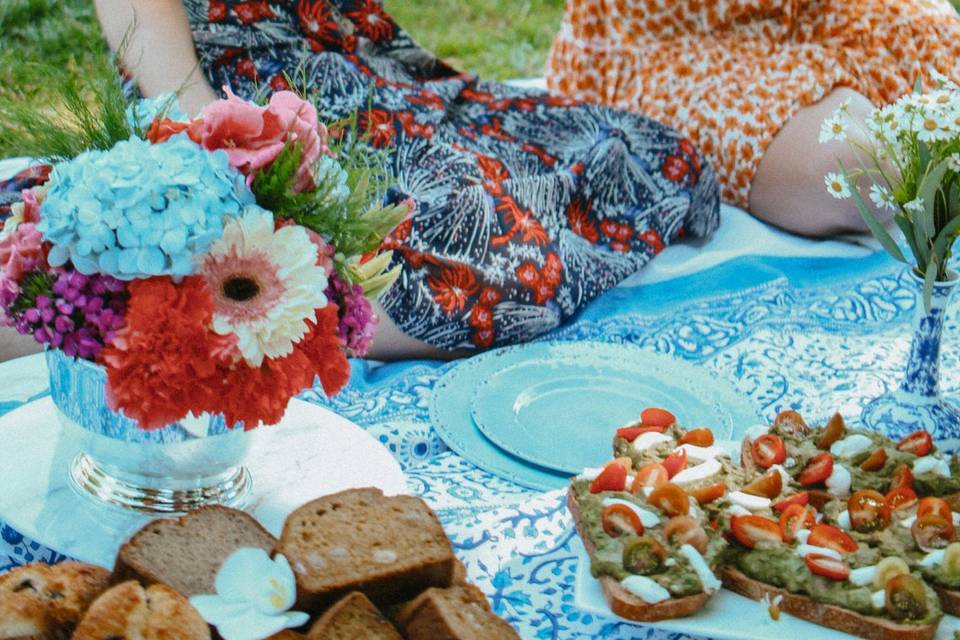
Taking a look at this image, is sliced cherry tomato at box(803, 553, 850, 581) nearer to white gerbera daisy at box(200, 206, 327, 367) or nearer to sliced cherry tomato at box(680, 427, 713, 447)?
sliced cherry tomato at box(680, 427, 713, 447)

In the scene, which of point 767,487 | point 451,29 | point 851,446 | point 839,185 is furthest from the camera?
point 451,29

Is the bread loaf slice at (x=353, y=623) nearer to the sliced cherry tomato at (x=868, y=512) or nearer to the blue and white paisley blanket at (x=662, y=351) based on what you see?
the blue and white paisley blanket at (x=662, y=351)

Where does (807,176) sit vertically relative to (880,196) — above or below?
below

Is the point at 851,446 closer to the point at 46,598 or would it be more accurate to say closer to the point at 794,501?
the point at 794,501

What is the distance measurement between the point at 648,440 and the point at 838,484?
0.23 meters

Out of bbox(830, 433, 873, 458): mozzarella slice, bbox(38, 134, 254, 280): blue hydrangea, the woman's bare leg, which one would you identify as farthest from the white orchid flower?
the woman's bare leg

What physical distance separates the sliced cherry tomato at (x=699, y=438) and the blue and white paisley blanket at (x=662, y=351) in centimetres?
17

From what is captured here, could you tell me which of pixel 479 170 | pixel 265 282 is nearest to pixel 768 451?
pixel 265 282

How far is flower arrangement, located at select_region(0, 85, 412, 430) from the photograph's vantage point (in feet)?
3.43

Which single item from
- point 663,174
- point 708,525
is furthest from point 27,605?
point 663,174

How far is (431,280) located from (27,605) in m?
1.13

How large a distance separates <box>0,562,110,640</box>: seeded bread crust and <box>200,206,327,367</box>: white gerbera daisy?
0.25m

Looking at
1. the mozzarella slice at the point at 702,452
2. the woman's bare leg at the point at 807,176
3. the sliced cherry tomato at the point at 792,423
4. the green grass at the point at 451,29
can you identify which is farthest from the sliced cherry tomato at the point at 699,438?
the green grass at the point at 451,29

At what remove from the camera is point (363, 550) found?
1116 millimetres
